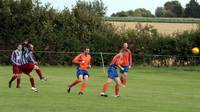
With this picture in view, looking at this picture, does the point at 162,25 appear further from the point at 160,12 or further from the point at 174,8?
the point at 174,8

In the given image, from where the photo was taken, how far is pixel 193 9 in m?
141

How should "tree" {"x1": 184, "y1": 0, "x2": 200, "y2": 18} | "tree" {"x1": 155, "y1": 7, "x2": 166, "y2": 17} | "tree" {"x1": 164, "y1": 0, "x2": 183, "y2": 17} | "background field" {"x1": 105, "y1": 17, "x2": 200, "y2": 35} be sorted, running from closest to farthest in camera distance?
1. "background field" {"x1": 105, "y1": 17, "x2": 200, "y2": 35}
2. "tree" {"x1": 184, "y1": 0, "x2": 200, "y2": 18}
3. "tree" {"x1": 164, "y1": 0, "x2": 183, "y2": 17}
4. "tree" {"x1": 155, "y1": 7, "x2": 166, "y2": 17}

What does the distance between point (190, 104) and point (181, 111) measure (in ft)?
9.08

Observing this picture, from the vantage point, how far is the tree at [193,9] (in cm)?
13875

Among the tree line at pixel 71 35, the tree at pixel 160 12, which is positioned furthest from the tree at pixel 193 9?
the tree line at pixel 71 35

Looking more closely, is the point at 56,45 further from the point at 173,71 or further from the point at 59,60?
the point at 173,71

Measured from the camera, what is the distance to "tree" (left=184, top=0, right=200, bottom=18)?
13875cm

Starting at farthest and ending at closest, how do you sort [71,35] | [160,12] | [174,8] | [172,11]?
[160,12] → [174,8] → [172,11] → [71,35]

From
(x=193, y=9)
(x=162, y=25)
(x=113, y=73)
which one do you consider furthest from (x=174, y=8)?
(x=113, y=73)

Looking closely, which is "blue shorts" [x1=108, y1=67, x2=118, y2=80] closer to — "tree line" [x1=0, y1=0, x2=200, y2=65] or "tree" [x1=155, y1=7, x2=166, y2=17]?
"tree line" [x1=0, y1=0, x2=200, y2=65]

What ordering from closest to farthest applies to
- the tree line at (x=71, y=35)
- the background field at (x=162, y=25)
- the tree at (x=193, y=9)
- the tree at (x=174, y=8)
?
the tree line at (x=71, y=35), the background field at (x=162, y=25), the tree at (x=193, y=9), the tree at (x=174, y=8)

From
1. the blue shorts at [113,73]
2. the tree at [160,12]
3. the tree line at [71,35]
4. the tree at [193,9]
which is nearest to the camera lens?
the blue shorts at [113,73]

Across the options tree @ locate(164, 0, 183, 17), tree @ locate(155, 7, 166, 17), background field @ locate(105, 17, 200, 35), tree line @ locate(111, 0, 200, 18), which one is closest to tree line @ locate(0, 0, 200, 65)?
background field @ locate(105, 17, 200, 35)

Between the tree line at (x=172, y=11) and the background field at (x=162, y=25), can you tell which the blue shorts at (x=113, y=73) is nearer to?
the background field at (x=162, y=25)
